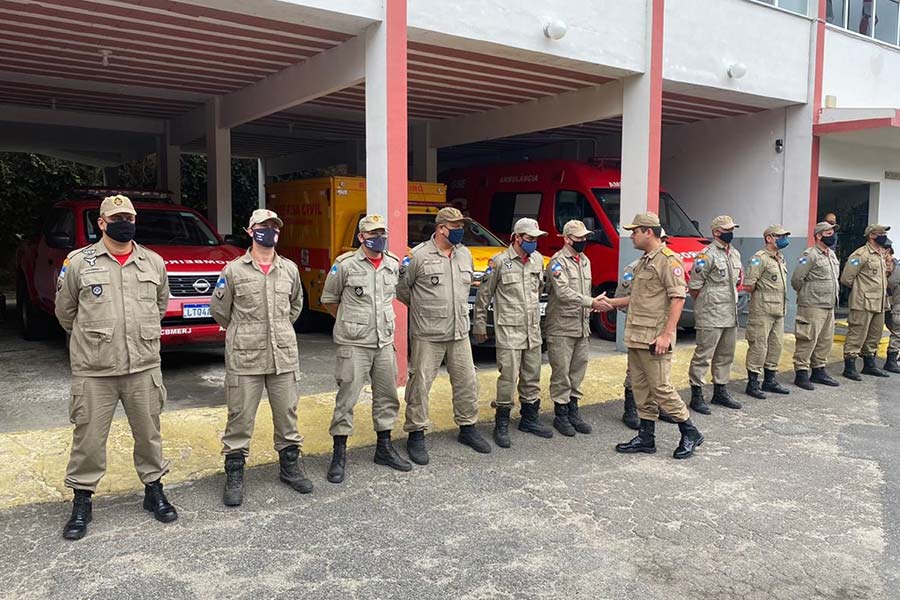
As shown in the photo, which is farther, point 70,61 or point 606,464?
point 70,61

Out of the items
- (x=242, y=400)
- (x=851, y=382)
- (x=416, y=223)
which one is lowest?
(x=851, y=382)

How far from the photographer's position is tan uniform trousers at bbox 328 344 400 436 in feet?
16.1

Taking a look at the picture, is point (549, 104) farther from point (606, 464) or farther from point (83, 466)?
point (83, 466)

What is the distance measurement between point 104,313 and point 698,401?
5049mm

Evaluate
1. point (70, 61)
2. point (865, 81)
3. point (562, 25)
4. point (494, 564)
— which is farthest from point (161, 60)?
point (865, 81)

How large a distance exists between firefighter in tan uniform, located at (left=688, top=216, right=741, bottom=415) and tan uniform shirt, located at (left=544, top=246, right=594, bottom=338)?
1470 mm

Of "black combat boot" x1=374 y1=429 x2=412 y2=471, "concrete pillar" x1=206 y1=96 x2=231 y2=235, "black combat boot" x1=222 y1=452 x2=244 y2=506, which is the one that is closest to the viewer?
"black combat boot" x1=222 y1=452 x2=244 y2=506

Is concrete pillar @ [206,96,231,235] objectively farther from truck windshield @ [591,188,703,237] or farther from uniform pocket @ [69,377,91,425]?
uniform pocket @ [69,377,91,425]

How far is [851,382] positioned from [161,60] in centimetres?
853

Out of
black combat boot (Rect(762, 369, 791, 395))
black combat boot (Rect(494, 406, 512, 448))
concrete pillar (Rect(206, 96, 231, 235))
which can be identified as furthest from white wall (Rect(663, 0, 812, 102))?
A: concrete pillar (Rect(206, 96, 231, 235))

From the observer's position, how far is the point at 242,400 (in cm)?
445

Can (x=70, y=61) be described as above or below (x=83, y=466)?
above

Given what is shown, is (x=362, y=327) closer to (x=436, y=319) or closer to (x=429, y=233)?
(x=436, y=319)

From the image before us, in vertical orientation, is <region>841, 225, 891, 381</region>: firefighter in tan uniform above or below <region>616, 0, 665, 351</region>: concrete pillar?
below
